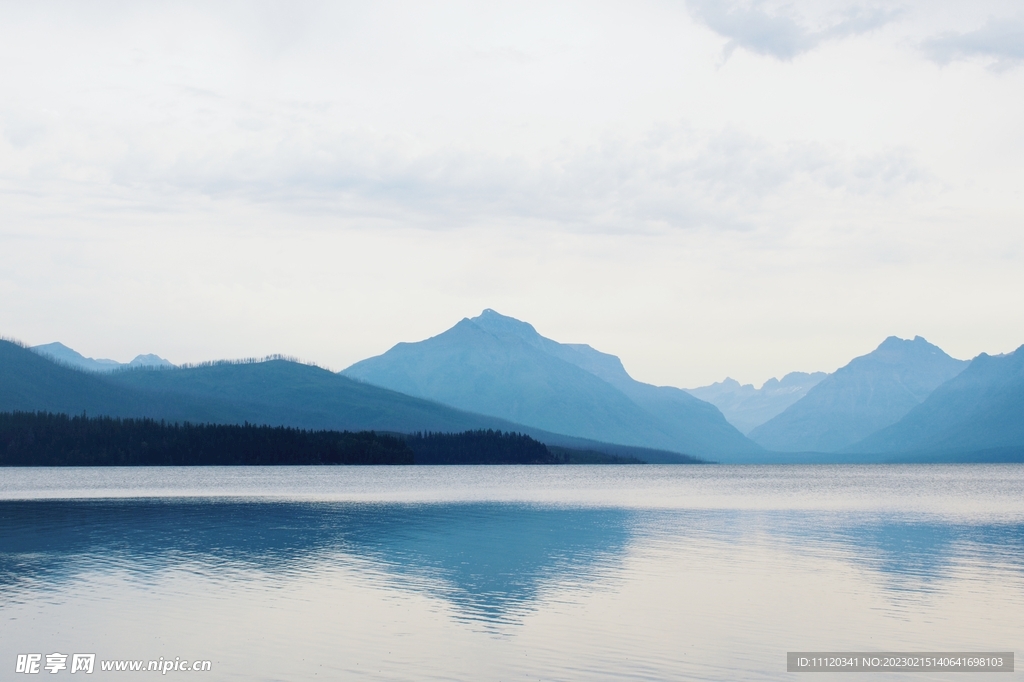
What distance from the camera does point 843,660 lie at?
36375 millimetres

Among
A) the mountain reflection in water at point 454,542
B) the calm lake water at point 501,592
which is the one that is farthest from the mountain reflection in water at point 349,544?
the calm lake water at point 501,592

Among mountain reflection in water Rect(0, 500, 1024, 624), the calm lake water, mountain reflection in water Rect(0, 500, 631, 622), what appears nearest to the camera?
the calm lake water

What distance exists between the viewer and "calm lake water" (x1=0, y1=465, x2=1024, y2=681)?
37.1 m

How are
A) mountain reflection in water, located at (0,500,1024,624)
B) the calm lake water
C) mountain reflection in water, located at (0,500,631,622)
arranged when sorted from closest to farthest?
the calm lake water < mountain reflection in water, located at (0,500,631,622) < mountain reflection in water, located at (0,500,1024,624)

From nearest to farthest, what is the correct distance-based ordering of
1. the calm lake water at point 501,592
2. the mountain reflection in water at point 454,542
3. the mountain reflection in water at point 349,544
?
the calm lake water at point 501,592, the mountain reflection in water at point 349,544, the mountain reflection in water at point 454,542

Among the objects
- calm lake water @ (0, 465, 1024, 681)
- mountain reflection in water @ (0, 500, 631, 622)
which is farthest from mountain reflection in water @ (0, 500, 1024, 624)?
calm lake water @ (0, 465, 1024, 681)

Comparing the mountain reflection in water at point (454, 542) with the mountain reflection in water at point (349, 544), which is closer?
the mountain reflection in water at point (349, 544)

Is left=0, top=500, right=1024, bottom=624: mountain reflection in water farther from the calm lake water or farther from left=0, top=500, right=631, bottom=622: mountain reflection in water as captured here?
the calm lake water

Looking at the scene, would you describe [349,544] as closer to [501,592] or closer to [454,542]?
[454,542]

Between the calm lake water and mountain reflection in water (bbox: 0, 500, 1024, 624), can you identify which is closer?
the calm lake water

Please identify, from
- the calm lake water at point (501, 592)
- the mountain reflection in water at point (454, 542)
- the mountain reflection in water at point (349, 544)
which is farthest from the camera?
the mountain reflection in water at point (454, 542)

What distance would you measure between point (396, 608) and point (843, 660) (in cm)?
2033

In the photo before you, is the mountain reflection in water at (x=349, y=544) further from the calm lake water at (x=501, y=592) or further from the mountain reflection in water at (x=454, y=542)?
the calm lake water at (x=501, y=592)

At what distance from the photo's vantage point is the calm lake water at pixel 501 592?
37.1 meters
